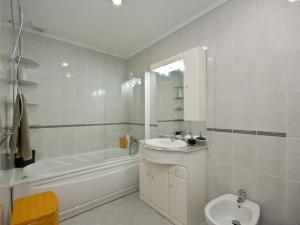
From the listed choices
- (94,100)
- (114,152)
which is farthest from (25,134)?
(94,100)

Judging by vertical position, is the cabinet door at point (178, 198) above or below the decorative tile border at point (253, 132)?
below

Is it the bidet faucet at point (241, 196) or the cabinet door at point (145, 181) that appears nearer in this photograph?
the bidet faucet at point (241, 196)

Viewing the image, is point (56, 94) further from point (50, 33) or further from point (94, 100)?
point (50, 33)

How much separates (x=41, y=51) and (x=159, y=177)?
2.69m

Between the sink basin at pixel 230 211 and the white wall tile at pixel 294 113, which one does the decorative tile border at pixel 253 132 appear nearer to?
the white wall tile at pixel 294 113

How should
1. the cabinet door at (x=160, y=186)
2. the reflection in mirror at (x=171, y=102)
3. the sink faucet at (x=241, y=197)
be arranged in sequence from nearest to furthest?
1. the sink faucet at (x=241, y=197)
2. the cabinet door at (x=160, y=186)
3. the reflection in mirror at (x=171, y=102)

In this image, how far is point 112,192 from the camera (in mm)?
2285

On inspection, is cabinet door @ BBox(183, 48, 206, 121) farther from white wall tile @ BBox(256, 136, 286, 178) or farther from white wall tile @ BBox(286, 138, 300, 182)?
white wall tile @ BBox(286, 138, 300, 182)

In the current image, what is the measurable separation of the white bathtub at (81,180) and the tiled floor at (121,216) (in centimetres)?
10

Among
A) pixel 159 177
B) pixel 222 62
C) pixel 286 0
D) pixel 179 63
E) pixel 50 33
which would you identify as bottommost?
pixel 159 177

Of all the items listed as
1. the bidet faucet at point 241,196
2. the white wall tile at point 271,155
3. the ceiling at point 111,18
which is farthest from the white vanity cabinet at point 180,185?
the ceiling at point 111,18

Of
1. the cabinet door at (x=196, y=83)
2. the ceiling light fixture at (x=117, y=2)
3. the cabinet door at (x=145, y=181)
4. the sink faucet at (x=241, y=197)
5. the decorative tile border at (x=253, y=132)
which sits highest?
the ceiling light fixture at (x=117, y=2)

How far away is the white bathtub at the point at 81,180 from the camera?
1.79 m

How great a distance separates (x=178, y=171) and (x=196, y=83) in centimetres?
108
